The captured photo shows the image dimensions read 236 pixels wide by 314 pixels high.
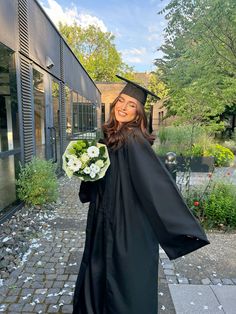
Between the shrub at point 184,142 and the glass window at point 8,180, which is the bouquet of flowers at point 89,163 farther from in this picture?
the shrub at point 184,142

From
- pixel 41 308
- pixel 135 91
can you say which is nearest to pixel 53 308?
pixel 41 308

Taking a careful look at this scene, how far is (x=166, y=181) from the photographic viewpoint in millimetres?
1766

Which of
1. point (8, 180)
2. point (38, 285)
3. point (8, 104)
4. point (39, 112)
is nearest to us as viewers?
point (38, 285)

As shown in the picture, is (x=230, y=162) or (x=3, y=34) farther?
(x=230, y=162)

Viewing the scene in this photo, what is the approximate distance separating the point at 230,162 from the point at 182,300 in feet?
26.2

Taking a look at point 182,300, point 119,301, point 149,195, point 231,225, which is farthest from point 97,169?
point 231,225

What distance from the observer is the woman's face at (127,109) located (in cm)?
191

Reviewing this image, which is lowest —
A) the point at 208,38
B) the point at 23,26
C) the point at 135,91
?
the point at 135,91

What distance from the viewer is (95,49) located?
3525 centimetres

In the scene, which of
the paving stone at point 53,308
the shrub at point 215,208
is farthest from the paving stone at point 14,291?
the shrub at point 215,208

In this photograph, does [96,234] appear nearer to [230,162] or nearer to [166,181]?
[166,181]

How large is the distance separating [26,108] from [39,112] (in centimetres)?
118

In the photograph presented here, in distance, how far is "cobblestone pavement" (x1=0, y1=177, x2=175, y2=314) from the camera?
255 cm

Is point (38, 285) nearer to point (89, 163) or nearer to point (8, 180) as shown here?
point (89, 163)
